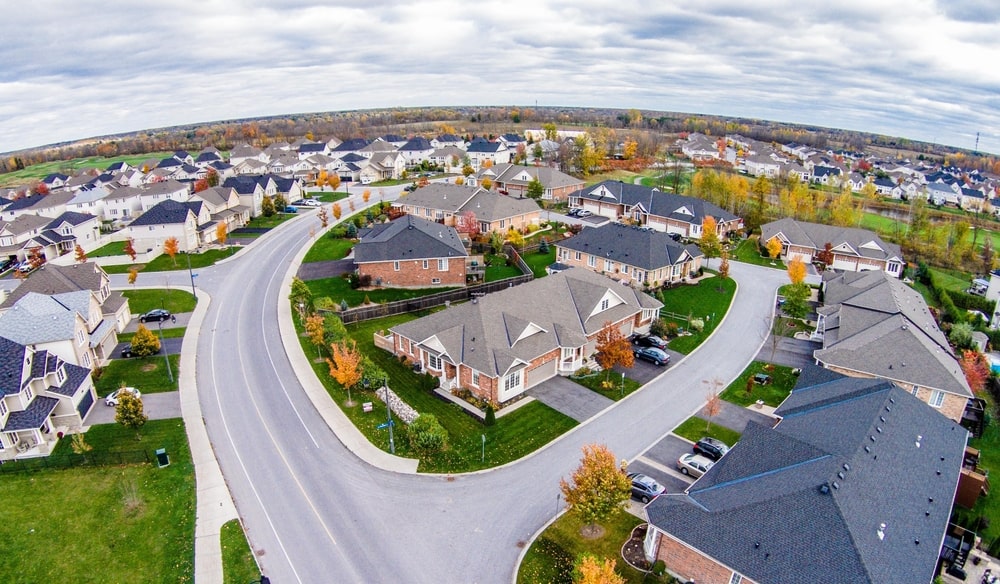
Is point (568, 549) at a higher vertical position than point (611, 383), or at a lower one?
lower

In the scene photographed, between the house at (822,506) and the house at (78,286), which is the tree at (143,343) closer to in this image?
the house at (78,286)

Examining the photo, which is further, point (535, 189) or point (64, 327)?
point (535, 189)

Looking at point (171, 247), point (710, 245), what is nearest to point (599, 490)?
point (710, 245)

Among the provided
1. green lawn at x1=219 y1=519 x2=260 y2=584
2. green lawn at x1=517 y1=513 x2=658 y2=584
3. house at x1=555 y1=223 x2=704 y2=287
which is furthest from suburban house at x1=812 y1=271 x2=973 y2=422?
green lawn at x1=219 y1=519 x2=260 y2=584

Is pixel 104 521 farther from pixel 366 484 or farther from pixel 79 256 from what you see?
pixel 79 256

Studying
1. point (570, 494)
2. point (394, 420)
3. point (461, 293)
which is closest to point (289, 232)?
point (461, 293)

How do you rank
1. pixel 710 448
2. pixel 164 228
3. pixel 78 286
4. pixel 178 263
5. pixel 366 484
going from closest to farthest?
pixel 366 484, pixel 710 448, pixel 78 286, pixel 178 263, pixel 164 228

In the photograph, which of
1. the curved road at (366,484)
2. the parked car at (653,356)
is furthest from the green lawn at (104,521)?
the parked car at (653,356)

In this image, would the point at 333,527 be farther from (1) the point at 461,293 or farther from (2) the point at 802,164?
(2) the point at 802,164
